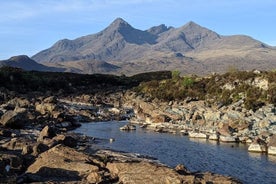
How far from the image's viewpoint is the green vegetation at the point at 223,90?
85.2 metres

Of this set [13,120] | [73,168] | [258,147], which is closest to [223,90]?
[258,147]

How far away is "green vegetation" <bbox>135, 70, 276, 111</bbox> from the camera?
3356 inches

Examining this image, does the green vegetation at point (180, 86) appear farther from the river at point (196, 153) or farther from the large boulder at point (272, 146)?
the large boulder at point (272, 146)

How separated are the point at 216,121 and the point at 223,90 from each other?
75.4ft

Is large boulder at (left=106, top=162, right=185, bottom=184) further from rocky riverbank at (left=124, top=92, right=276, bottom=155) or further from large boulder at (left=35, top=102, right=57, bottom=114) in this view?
large boulder at (left=35, top=102, right=57, bottom=114)

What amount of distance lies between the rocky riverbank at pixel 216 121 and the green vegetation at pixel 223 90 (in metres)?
2.67

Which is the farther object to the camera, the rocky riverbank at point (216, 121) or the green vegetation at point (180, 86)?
the green vegetation at point (180, 86)

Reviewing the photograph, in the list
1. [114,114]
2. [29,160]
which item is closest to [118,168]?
[29,160]

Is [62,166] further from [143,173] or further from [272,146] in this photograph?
[272,146]

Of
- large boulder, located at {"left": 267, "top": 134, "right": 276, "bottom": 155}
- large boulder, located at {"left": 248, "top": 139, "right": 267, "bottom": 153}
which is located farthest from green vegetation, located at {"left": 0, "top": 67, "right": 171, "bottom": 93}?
large boulder, located at {"left": 267, "top": 134, "right": 276, "bottom": 155}

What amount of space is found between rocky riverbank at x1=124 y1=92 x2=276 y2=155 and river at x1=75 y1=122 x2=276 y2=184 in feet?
7.99

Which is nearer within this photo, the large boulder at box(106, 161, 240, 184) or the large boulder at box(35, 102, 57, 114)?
the large boulder at box(106, 161, 240, 184)

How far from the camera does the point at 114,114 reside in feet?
343

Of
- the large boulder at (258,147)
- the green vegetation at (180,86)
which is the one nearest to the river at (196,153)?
the large boulder at (258,147)
